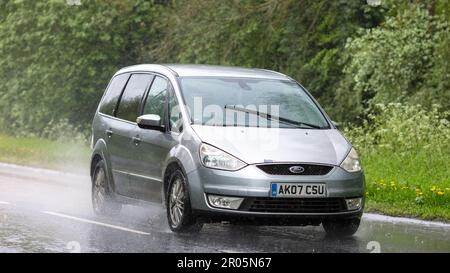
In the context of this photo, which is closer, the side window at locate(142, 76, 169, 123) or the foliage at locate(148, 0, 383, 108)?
the side window at locate(142, 76, 169, 123)

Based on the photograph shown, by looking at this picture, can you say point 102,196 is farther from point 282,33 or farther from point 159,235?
point 282,33

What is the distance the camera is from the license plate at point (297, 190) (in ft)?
36.3

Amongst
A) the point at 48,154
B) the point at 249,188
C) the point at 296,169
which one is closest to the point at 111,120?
the point at 249,188

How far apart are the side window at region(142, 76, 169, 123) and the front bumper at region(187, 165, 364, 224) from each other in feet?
5.09

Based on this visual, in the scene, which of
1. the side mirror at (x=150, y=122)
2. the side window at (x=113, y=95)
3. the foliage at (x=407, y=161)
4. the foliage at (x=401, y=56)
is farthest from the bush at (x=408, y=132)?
the side mirror at (x=150, y=122)

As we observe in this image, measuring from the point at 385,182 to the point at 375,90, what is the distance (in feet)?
27.6

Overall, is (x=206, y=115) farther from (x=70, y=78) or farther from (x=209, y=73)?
(x=70, y=78)

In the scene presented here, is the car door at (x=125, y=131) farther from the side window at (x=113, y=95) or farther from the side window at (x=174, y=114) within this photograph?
the side window at (x=174, y=114)

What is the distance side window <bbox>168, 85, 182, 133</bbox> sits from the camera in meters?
12.1

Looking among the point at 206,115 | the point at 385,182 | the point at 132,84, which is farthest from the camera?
the point at 385,182

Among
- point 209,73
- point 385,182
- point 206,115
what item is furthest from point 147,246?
point 385,182

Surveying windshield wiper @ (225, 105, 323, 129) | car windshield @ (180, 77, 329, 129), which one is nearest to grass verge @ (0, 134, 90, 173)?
car windshield @ (180, 77, 329, 129)

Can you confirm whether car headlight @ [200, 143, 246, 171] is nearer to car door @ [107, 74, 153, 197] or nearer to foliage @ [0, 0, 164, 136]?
car door @ [107, 74, 153, 197]
